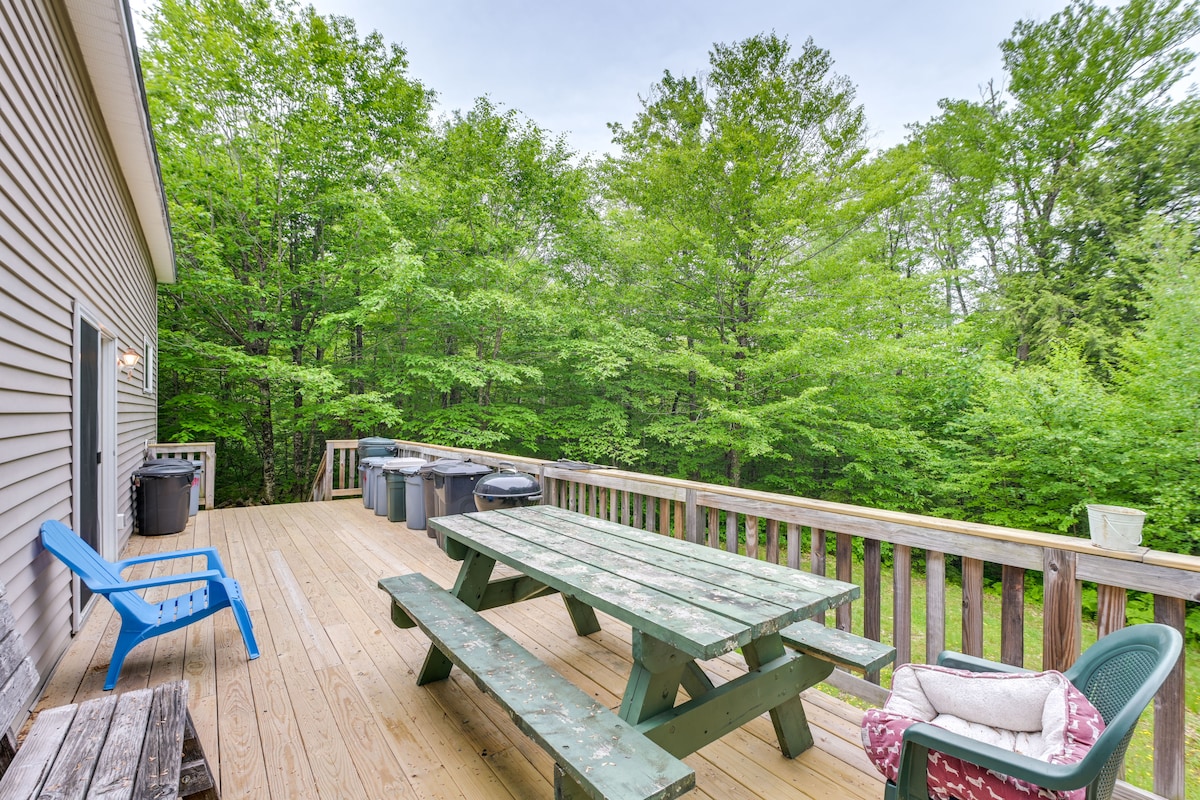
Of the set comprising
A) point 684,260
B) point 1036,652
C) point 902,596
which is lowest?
point 1036,652

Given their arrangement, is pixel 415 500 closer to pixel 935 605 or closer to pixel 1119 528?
pixel 935 605

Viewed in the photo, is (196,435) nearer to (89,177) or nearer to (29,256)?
(89,177)

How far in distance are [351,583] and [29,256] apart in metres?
2.53

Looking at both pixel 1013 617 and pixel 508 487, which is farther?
pixel 508 487

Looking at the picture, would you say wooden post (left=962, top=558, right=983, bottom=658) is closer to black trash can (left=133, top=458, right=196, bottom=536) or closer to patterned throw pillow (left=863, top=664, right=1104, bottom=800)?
patterned throw pillow (left=863, top=664, right=1104, bottom=800)

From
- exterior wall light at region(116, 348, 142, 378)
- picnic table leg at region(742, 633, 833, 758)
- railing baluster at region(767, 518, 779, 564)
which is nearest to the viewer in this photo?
picnic table leg at region(742, 633, 833, 758)

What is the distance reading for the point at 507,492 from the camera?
3.87 metres

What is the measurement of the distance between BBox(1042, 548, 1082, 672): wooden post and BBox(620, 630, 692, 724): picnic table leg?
117 centimetres

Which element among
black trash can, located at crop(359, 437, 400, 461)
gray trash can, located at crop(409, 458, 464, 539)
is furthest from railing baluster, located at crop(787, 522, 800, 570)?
black trash can, located at crop(359, 437, 400, 461)

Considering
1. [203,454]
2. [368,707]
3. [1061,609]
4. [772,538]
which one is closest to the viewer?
[1061,609]

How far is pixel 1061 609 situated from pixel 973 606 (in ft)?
0.96

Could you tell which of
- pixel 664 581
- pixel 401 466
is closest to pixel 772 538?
pixel 664 581

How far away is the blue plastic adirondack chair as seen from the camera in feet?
7.61

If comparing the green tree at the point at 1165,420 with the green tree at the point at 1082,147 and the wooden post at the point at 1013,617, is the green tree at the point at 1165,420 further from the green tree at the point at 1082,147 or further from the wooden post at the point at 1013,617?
the wooden post at the point at 1013,617
